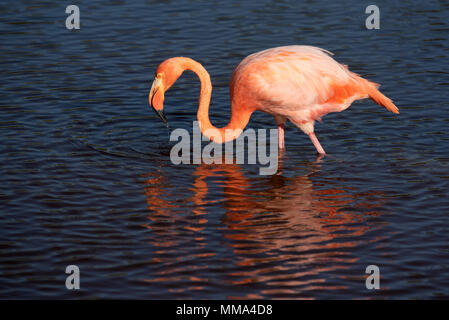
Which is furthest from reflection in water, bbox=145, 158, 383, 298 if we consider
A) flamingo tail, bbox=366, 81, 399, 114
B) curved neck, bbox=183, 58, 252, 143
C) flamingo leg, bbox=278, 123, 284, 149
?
flamingo tail, bbox=366, 81, 399, 114

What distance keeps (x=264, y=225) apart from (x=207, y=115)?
2.10 m

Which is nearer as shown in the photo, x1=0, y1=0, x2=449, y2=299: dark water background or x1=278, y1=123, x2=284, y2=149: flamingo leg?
x1=0, y1=0, x2=449, y2=299: dark water background

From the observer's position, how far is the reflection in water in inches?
258

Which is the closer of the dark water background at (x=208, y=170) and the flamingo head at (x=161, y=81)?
the dark water background at (x=208, y=170)

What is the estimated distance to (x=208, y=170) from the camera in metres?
9.00

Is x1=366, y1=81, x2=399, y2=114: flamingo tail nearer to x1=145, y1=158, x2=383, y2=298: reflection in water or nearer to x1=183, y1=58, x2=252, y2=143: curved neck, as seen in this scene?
x1=145, y1=158, x2=383, y2=298: reflection in water

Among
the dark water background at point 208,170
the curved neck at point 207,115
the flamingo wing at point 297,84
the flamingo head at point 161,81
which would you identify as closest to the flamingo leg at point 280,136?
the dark water background at point 208,170

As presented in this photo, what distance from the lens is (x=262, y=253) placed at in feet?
22.7

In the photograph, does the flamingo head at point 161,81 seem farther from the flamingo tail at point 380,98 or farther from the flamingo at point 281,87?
the flamingo tail at point 380,98

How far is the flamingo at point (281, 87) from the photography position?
8867 mm

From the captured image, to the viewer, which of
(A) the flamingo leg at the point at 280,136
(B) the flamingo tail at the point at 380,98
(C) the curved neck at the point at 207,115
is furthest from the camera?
(A) the flamingo leg at the point at 280,136

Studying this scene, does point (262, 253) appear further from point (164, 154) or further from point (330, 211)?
point (164, 154)

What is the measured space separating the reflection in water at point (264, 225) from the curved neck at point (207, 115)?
37 cm

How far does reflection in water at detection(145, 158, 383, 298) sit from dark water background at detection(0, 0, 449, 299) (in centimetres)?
2
